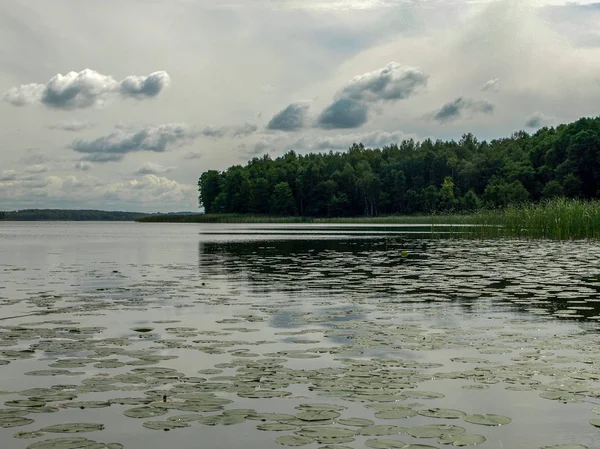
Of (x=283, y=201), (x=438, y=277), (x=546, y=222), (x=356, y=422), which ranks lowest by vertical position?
(x=438, y=277)

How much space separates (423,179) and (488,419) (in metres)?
152

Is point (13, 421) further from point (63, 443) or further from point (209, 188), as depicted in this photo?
point (209, 188)

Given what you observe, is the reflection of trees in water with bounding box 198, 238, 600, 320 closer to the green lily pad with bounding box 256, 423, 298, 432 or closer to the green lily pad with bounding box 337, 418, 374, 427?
the green lily pad with bounding box 337, 418, 374, 427

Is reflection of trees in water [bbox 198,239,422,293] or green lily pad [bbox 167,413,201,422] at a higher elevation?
green lily pad [bbox 167,413,201,422]

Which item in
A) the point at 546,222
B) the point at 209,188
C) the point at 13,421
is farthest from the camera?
the point at 209,188

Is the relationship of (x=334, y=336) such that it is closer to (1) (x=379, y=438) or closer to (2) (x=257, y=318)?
(2) (x=257, y=318)

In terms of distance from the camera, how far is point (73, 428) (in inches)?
181

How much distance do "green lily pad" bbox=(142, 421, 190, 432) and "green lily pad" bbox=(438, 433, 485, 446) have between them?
1.80 m

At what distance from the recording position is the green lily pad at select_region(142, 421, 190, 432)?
465cm

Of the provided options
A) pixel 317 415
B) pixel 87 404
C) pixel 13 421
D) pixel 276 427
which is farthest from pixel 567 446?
pixel 13 421

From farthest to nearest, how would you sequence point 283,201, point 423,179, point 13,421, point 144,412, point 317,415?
point 283,201
point 423,179
point 144,412
point 317,415
point 13,421

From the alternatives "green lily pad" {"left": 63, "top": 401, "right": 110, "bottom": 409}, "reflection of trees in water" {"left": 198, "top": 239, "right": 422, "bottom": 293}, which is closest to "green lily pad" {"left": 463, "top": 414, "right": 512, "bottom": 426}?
"green lily pad" {"left": 63, "top": 401, "right": 110, "bottom": 409}

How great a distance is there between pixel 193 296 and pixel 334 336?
5.02m

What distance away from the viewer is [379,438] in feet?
14.4
